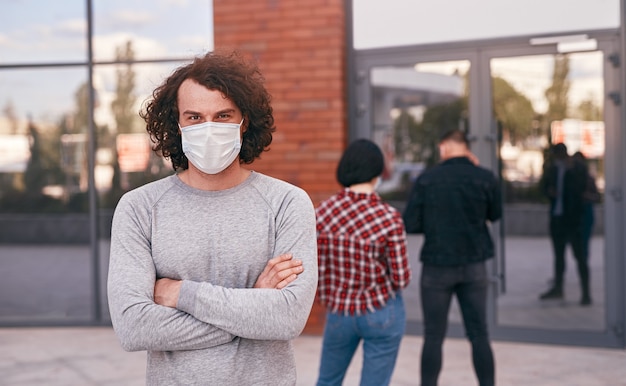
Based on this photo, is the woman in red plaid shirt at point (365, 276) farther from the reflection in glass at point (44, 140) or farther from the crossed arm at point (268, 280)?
the reflection in glass at point (44, 140)

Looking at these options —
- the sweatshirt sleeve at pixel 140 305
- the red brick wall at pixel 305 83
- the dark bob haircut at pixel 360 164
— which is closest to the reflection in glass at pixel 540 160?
the red brick wall at pixel 305 83

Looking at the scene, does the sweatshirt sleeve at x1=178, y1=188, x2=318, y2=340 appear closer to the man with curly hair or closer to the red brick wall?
the man with curly hair

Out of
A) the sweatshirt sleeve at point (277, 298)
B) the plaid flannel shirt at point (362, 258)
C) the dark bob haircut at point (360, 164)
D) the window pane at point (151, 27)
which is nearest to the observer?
the sweatshirt sleeve at point (277, 298)

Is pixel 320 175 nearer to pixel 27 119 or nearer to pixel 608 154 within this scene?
pixel 608 154

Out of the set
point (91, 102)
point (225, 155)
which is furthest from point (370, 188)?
point (91, 102)

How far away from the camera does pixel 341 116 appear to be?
698 centimetres

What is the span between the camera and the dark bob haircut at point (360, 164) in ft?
12.8

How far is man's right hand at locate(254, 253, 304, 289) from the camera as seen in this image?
212cm

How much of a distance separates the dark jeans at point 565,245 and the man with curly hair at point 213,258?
5.04 meters

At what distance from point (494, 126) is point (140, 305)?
5.30 metres

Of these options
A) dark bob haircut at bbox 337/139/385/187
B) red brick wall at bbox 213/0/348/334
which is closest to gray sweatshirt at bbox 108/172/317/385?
dark bob haircut at bbox 337/139/385/187

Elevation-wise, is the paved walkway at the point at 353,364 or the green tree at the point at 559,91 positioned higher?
the green tree at the point at 559,91

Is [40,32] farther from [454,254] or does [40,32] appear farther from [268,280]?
[268,280]

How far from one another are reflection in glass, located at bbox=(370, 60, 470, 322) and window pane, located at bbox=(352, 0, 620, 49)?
0.26m
